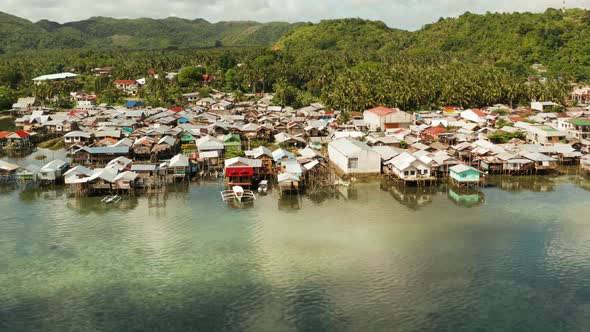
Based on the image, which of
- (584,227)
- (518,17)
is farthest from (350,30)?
(584,227)

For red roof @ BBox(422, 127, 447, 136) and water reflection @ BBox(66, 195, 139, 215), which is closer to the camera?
water reflection @ BBox(66, 195, 139, 215)

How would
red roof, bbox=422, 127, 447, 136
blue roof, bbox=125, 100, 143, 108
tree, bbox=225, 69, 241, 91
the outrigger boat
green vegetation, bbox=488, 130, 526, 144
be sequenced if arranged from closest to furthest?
the outrigger boat, green vegetation, bbox=488, 130, 526, 144, red roof, bbox=422, 127, 447, 136, blue roof, bbox=125, 100, 143, 108, tree, bbox=225, 69, 241, 91

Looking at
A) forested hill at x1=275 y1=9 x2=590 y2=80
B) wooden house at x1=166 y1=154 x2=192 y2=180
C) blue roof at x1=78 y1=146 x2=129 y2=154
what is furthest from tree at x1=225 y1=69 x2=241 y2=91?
wooden house at x1=166 y1=154 x2=192 y2=180

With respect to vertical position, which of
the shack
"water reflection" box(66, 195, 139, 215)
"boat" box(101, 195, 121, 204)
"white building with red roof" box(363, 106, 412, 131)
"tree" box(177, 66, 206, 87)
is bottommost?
"water reflection" box(66, 195, 139, 215)

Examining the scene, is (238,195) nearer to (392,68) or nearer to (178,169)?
(178,169)

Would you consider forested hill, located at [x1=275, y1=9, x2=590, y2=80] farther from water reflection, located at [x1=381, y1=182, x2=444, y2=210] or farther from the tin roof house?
water reflection, located at [x1=381, y1=182, x2=444, y2=210]

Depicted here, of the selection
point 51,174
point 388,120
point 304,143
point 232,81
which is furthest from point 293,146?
point 232,81
